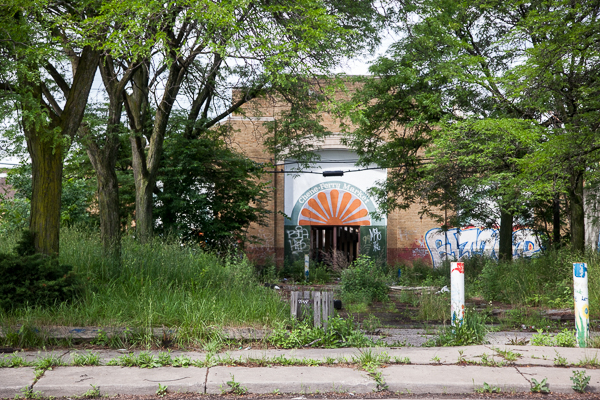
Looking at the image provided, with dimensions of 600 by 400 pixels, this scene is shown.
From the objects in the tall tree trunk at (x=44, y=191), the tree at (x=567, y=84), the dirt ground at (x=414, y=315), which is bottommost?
the dirt ground at (x=414, y=315)

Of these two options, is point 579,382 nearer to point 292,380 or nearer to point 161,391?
point 292,380

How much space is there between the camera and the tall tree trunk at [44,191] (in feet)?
27.0

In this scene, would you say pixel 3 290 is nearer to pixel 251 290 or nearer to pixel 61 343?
pixel 61 343

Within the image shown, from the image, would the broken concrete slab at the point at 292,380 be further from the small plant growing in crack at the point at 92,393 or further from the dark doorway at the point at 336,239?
the dark doorway at the point at 336,239

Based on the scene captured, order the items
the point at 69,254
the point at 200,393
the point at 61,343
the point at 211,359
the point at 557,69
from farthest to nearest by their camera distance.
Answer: the point at 557,69
the point at 69,254
the point at 61,343
the point at 211,359
the point at 200,393

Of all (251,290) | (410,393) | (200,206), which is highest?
(200,206)

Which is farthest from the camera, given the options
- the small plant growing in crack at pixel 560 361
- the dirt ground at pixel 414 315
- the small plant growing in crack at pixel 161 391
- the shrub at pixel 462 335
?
the dirt ground at pixel 414 315

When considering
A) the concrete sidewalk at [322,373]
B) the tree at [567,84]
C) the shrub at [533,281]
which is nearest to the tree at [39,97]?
the concrete sidewalk at [322,373]

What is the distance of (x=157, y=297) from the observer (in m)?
7.90

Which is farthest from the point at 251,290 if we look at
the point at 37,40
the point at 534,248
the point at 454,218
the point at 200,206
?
the point at 534,248

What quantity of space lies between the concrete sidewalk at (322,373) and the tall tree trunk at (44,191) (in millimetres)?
2390

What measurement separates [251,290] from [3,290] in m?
3.75

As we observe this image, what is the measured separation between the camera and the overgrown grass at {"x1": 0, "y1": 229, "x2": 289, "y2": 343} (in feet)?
23.4

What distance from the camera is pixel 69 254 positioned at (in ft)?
31.4
